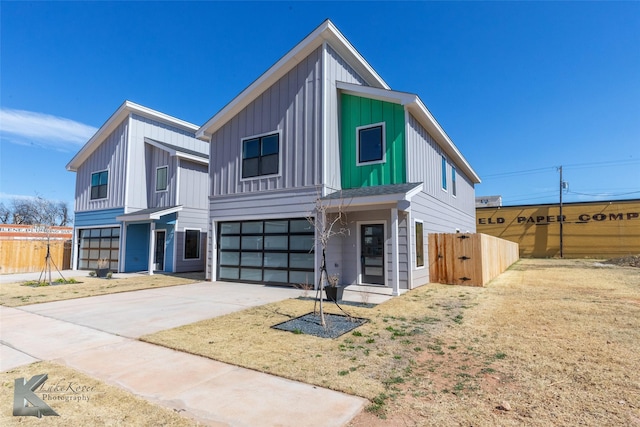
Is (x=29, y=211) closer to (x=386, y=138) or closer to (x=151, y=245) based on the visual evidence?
(x=151, y=245)

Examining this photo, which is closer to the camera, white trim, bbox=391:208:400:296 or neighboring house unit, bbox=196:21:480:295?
white trim, bbox=391:208:400:296

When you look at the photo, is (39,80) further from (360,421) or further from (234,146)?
(360,421)

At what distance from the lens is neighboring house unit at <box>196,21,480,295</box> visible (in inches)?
405

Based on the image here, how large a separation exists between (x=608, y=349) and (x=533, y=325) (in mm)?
1365

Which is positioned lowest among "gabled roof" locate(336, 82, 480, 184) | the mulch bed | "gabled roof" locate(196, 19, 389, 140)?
the mulch bed

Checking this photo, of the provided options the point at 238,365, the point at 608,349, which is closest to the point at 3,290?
the point at 238,365

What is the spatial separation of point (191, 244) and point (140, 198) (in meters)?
3.99

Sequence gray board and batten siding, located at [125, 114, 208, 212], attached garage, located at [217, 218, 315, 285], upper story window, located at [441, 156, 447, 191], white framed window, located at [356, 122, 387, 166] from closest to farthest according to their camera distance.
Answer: white framed window, located at [356, 122, 387, 166] → attached garage, located at [217, 218, 315, 285] → upper story window, located at [441, 156, 447, 191] → gray board and batten siding, located at [125, 114, 208, 212]

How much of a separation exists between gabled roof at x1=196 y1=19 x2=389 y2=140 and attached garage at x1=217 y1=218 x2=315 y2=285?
13.8 ft

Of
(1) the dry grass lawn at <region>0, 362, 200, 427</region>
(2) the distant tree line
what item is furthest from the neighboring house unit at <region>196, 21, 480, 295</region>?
(2) the distant tree line

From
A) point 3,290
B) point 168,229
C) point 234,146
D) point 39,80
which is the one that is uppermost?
point 39,80

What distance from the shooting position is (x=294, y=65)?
1159 centimetres

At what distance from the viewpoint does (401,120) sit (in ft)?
33.9

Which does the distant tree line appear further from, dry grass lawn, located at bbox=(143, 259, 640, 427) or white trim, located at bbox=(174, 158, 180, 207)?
dry grass lawn, located at bbox=(143, 259, 640, 427)
